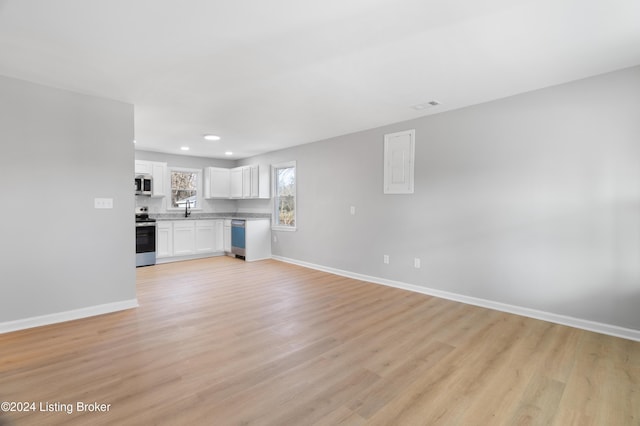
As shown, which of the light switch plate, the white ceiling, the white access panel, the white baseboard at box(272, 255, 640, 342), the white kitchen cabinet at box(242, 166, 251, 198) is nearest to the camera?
the white ceiling

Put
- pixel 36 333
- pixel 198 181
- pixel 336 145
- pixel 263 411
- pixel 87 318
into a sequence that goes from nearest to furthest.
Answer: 1. pixel 263 411
2. pixel 36 333
3. pixel 87 318
4. pixel 336 145
5. pixel 198 181

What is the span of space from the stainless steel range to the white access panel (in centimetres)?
471

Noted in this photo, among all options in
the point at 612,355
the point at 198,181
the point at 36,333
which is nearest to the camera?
the point at 612,355

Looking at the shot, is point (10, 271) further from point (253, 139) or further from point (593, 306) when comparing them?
point (593, 306)

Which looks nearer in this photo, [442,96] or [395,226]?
[442,96]

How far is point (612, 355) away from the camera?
2387mm

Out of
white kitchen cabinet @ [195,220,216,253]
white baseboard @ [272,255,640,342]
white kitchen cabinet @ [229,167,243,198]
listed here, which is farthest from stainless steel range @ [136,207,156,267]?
white baseboard @ [272,255,640,342]

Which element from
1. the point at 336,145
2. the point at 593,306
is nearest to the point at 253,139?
the point at 336,145

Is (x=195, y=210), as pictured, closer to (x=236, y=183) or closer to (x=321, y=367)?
(x=236, y=183)

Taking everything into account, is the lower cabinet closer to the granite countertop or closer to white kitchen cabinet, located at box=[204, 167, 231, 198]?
the granite countertop

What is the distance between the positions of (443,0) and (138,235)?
607cm

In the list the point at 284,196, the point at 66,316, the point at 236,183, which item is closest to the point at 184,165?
the point at 236,183

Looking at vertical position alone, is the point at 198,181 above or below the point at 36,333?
above

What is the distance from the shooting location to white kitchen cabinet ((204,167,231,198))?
23.8 ft
